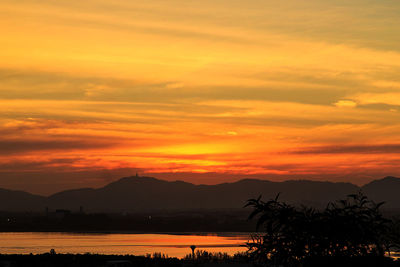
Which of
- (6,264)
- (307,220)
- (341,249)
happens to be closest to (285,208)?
(307,220)

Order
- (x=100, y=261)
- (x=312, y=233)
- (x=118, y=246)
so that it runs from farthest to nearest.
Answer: (x=118, y=246)
(x=100, y=261)
(x=312, y=233)

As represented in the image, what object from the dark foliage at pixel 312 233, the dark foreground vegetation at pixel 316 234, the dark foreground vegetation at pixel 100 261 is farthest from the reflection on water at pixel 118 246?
the dark foliage at pixel 312 233

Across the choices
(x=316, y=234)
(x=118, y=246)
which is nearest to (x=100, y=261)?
(x=118, y=246)

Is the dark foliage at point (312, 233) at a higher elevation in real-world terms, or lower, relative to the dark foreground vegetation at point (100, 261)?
higher

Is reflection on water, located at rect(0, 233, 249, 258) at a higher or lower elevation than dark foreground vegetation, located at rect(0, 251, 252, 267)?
higher

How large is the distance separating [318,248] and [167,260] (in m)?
50.8

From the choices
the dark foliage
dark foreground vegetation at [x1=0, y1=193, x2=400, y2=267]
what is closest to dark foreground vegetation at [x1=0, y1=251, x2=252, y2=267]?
dark foreground vegetation at [x1=0, y1=193, x2=400, y2=267]

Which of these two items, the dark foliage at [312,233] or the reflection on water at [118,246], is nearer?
the dark foliage at [312,233]

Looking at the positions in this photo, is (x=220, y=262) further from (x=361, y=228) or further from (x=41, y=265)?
(x=361, y=228)

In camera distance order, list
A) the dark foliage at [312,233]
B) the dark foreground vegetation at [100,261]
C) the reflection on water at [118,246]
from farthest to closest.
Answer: the reflection on water at [118,246], the dark foreground vegetation at [100,261], the dark foliage at [312,233]

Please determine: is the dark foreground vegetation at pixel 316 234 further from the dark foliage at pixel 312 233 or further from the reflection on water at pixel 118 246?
the reflection on water at pixel 118 246

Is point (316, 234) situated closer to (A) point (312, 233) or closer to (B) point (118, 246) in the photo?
(A) point (312, 233)

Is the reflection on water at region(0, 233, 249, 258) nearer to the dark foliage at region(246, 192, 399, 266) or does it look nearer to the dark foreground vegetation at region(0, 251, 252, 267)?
the dark foreground vegetation at region(0, 251, 252, 267)

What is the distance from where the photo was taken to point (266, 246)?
20.2 m
